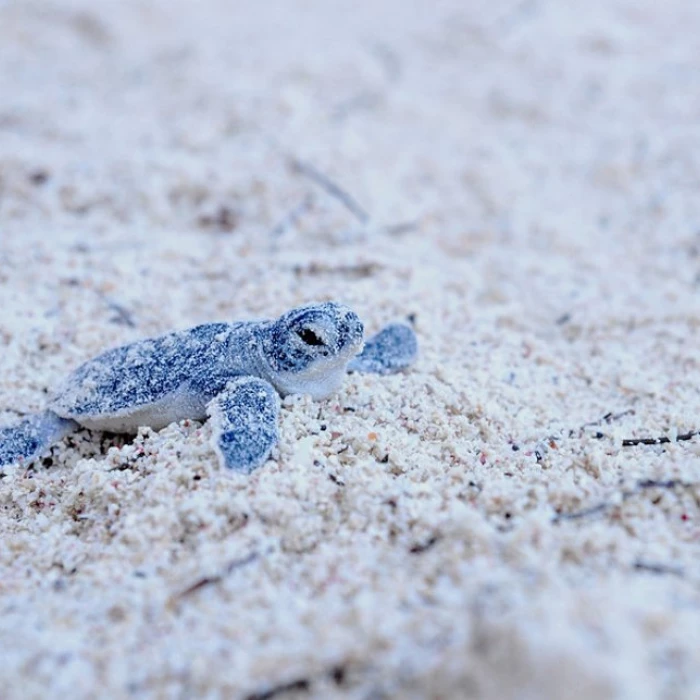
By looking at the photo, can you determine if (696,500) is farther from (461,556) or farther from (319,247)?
(319,247)

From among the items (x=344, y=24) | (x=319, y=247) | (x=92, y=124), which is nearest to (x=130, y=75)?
(x=92, y=124)

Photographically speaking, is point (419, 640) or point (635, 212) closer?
point (419, 640)

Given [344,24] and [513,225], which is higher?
[344,24]

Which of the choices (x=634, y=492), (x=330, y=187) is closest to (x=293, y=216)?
(x=330, y=187)

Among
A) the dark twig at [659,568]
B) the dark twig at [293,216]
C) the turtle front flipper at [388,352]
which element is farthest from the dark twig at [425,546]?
the dark twig at [293,216]

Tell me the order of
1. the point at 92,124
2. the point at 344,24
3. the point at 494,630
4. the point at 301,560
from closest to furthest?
the point at 494,630, the point at 301,560, the point at 92,124, the point at 344,24

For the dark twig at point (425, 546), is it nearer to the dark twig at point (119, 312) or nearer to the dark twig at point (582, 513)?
the dark twig at point (582, 513)

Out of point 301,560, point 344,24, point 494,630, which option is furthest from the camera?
point 344,24
